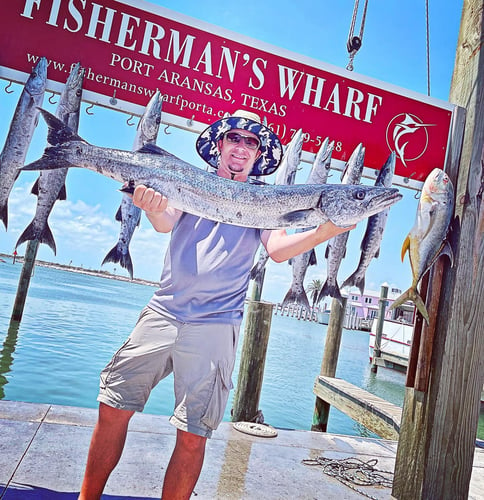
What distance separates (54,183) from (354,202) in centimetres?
203

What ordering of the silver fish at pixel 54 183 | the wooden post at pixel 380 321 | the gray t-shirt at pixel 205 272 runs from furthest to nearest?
1. the wooden post at pixel 380 321
2. the silver fish at pixel 54 183
3. the gray t-shirt at pixel 205 272

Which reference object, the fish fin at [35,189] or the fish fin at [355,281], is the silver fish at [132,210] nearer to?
the fish fin at [35,189]

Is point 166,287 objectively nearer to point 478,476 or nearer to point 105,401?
point 105,401

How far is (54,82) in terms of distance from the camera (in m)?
2.94

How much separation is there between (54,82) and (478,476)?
4814mm

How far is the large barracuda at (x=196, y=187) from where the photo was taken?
2121mm

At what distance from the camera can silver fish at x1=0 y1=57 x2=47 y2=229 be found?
271 cm


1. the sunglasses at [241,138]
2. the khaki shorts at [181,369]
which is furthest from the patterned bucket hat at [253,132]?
the khaki shorts at [181,369]

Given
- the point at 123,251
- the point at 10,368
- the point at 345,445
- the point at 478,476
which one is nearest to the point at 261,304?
the point at 345,445

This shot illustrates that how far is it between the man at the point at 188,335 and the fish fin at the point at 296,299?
157 cm

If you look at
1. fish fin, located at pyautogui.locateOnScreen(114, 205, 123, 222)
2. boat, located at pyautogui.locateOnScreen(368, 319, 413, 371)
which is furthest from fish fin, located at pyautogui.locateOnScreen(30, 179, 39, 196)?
boat, located at pyautogui.locateOnScreen(368, 319, 413, 371)

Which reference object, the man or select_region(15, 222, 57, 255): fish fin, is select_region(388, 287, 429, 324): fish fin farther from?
select_region(15, 222, 57, 255): fish fin

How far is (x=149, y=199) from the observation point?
217 centimetres

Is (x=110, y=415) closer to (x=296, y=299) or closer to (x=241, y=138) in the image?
(x=241, y=138)
